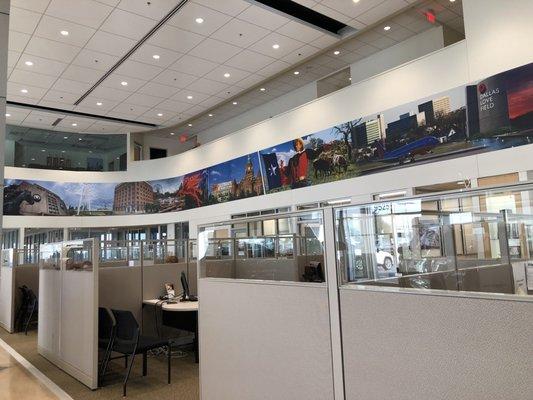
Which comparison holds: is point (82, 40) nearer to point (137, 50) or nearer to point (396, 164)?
point (137, 50)

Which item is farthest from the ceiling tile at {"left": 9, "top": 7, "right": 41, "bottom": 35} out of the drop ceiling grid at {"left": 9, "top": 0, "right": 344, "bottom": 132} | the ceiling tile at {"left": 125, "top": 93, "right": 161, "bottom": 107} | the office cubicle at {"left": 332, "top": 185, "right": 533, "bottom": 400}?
the office cubicle at {"left": 332, "top": 185, "right": 533, "bottom": 400}

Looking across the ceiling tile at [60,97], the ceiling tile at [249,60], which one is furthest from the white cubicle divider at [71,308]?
the ceiling tile at [60,97]

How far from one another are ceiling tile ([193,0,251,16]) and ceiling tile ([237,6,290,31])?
0.14 m

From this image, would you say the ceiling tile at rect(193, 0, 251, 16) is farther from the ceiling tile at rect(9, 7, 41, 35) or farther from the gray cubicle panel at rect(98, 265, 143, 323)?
the gray cubicle panel at rect(98, 265, 143, 323)

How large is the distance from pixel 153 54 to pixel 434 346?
9638 mm

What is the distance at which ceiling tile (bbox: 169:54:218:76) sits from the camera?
1022 cm

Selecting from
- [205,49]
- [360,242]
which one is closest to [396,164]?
[205,49]

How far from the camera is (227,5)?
7973 millimetres

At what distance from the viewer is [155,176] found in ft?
53.4

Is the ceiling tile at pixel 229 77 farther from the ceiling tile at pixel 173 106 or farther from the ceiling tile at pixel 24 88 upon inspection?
the ceiling tile at pixel 24 88

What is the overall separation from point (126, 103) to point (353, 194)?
313 inches

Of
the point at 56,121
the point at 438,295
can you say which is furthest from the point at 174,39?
the point at 438,295

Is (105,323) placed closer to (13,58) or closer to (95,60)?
(95,60)

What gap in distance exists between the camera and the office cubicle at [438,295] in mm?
1702
